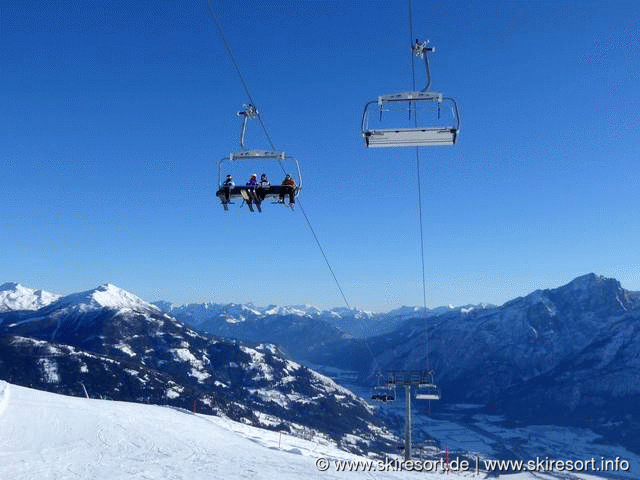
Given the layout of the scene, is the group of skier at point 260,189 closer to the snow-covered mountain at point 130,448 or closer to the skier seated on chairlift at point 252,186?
the skier seated on chairlift at point 252,186

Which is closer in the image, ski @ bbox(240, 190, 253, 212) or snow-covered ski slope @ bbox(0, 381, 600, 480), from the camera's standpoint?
ski @ bbox(240, 190, 253, 212)

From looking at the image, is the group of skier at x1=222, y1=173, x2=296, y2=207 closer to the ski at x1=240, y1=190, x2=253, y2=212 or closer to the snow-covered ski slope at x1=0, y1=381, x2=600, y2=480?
the ski at x1=240, y1=190, x2=253, y2=212

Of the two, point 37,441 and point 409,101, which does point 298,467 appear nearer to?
point 37,441

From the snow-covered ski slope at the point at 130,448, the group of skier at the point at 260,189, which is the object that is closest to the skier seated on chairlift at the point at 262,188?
the group of skier at the point at 260,189

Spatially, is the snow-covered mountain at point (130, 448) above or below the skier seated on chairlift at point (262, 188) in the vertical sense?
below

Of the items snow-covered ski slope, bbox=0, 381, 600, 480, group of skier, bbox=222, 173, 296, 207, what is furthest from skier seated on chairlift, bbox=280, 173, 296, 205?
snow-covered ski slope, bbox=0, 381, 600, 480

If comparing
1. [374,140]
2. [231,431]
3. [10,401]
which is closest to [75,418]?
[10,401]
